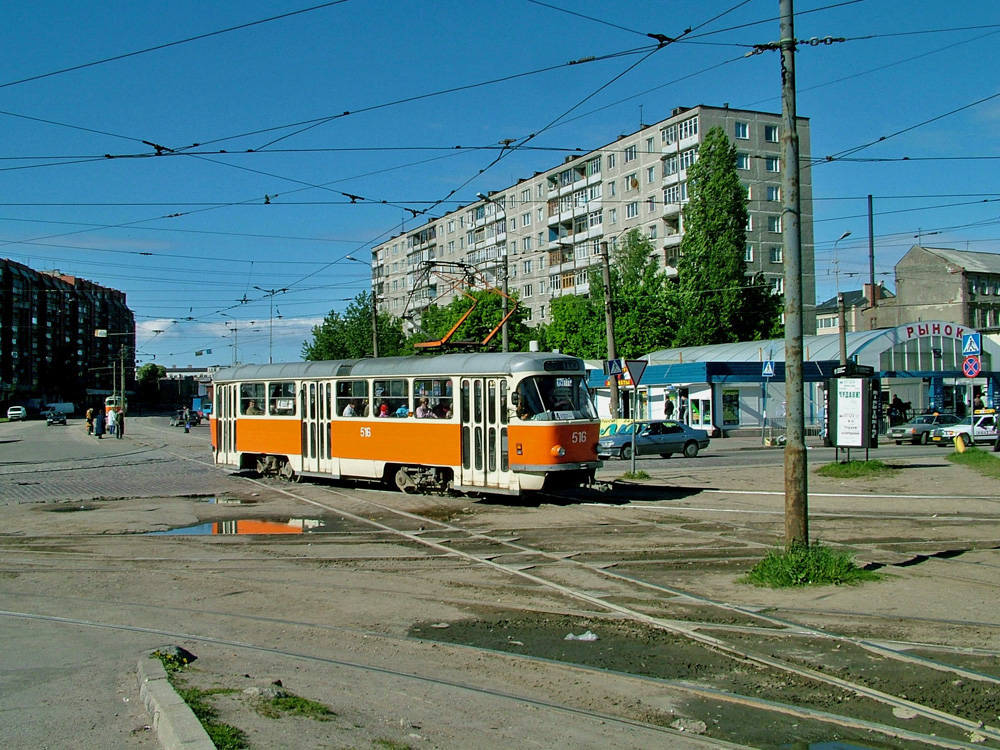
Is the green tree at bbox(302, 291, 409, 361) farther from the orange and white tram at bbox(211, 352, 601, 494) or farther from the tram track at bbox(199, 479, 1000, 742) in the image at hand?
the tram track at bbox(199, 479, 1000, 742)

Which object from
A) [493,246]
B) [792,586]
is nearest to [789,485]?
[792,586]

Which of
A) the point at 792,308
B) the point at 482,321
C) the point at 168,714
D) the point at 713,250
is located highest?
the point at 713,250

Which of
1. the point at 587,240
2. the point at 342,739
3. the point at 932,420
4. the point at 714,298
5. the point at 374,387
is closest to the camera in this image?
the point at 342,739

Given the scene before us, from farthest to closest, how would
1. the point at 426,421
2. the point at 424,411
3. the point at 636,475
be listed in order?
the point at 636,475 → the point at 424,411 → the point at 426,421

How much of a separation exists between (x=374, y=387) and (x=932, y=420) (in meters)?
29.3

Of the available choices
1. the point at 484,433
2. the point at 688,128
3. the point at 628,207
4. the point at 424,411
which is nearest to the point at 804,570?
the point at 484,433

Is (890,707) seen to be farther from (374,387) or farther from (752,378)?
(752,378)

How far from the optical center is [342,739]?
466cm

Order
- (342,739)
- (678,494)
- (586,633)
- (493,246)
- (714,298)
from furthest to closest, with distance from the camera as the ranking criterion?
(493,246), (714,298), (678,494), (586,633), (342,739)

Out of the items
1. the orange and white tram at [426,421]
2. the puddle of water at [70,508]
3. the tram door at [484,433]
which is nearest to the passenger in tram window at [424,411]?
the orange and white tram at [426,421]

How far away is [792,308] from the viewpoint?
907 centimetres

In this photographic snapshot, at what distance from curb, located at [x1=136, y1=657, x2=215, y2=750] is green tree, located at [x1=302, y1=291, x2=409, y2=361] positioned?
56.5 metres

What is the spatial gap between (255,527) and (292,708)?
9.64 metres

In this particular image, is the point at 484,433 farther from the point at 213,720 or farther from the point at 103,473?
the point at 103,473
